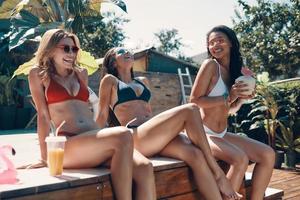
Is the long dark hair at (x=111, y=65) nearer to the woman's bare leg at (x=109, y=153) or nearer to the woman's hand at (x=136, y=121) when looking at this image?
the woman's hand at (x=136, y=121)

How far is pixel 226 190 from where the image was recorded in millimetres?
2176

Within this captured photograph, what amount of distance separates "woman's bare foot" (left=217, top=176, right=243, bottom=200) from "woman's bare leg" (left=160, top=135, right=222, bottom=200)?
45 millimetres

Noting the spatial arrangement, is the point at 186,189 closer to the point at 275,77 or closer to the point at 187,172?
the point at 187,172

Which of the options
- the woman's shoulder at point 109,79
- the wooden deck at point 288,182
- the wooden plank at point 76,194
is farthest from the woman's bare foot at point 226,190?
the wooden deck at point 288,182

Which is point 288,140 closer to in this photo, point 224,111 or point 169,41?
point 224,111

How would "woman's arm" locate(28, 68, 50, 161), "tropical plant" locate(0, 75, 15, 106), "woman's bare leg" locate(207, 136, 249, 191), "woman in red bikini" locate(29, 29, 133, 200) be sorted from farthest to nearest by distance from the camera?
1. "tropical plant" locate(0, 75, 15, 106)
2. "woman's bare leg" locate(207, 136, 249, 191)
3. "woman's arm" locate(28, 68, 50, 161)
4. "woman in red bikini" locate(29, 29, 133, 200)

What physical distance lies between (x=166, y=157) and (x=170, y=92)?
9690 mm

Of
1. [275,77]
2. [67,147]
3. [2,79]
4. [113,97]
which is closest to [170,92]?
[2,79]

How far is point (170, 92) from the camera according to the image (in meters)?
12.1

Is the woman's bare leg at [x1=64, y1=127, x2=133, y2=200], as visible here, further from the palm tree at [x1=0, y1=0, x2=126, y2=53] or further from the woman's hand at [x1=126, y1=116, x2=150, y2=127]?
the palm tree at [x1=0, y1=0, x2=126, y2=53]

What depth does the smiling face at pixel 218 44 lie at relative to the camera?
9.18 ft

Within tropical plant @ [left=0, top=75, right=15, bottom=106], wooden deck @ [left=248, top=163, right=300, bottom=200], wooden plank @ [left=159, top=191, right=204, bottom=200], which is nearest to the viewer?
wooden plank @ [left=159, top=191, right=204, bottom=200]

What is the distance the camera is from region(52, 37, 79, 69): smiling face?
229cm

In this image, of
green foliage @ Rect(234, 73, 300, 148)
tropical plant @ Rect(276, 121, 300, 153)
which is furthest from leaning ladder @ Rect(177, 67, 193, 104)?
tropical plant @ Rect(276, 121, 300, 153)
